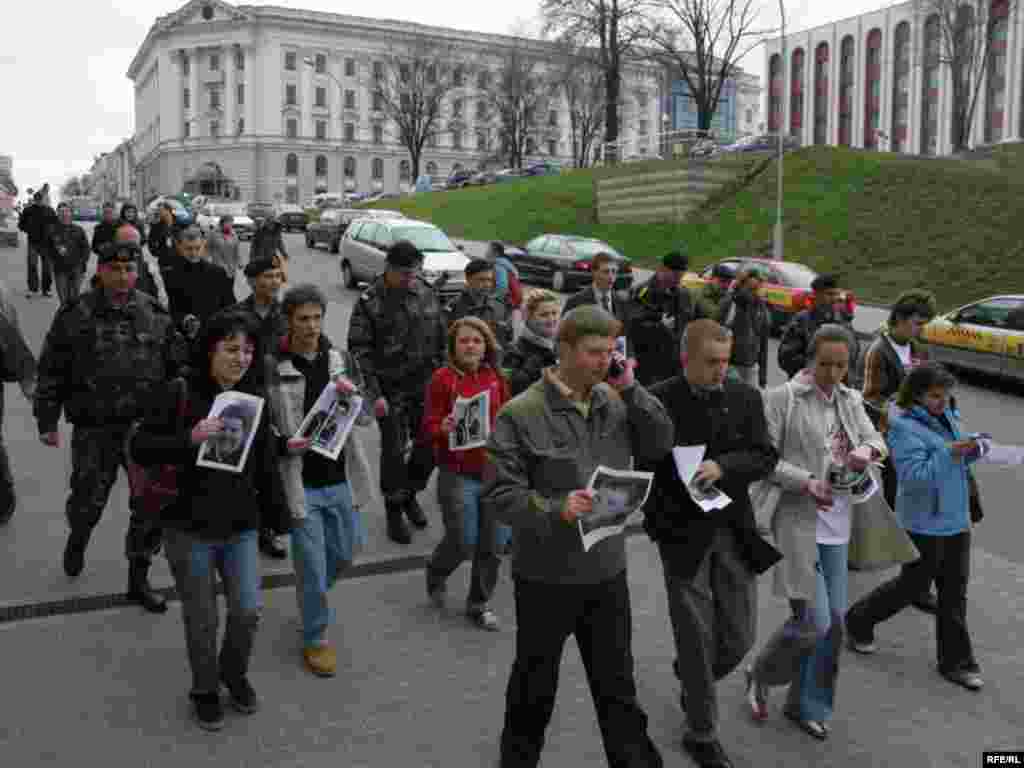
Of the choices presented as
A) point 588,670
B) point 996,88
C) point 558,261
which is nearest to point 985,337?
point 558,261

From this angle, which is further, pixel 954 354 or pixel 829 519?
pixel 954 354

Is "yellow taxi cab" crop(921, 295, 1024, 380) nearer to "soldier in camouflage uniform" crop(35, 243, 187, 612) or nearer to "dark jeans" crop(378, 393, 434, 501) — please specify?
"dark jeans" crop(378, 393, 434, 501)

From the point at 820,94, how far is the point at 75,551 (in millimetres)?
99306

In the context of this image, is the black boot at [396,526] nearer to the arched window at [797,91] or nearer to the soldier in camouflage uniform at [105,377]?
the soldier in camouflage uniform at [105,377]

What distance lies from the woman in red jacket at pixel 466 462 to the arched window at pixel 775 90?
331 feet

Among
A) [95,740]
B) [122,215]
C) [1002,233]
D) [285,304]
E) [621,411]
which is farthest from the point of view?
[1002,233]

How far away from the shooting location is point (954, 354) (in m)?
17.0

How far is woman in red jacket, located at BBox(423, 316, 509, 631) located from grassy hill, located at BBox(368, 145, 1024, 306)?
2187 cm

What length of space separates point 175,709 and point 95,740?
412 millimetres

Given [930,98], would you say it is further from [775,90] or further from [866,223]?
[866,223]

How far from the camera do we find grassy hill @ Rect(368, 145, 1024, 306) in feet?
91.0

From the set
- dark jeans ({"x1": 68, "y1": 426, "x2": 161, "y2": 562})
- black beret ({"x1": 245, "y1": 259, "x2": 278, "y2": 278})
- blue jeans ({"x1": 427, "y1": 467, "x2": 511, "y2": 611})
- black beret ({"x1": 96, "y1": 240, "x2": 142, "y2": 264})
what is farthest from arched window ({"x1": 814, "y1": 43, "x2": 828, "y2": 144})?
dark jeans ({"x1": 68, "y1": 426, "x2": 161, "y2": 562})

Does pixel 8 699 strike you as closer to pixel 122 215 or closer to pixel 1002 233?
pixel 122 215

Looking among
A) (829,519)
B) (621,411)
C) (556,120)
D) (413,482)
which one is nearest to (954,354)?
(413,482)
